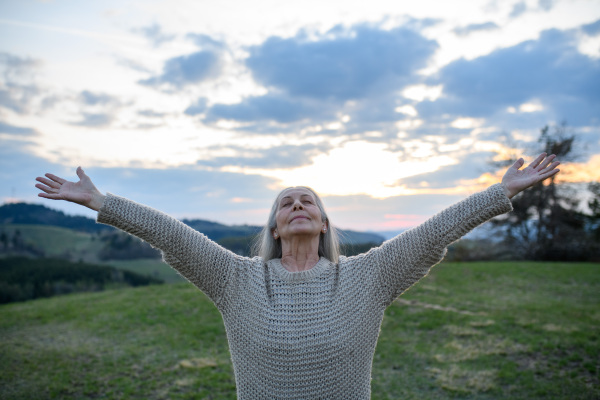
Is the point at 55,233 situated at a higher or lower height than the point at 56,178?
lower

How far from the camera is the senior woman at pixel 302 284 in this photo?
81.8 inches

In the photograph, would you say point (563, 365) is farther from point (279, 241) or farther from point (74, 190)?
point (74, 190)

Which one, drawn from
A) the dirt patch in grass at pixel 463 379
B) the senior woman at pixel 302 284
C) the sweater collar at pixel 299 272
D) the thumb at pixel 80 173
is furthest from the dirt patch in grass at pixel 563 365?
the thumb at pixel 80 173

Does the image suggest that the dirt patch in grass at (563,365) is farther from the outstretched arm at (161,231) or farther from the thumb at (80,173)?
the thumb at (80,173)

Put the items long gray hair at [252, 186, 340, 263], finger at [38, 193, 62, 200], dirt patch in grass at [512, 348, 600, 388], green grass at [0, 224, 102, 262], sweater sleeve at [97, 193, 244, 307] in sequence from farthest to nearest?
green grass at [0, 224, 102, 262]
dirt patch in grass at [512, 348, 600, 388]
long gray hair at [252, 186, 340, 263]
sweater sleeve at [97, 193, 244, 307]
finger at [38, 193, 62, 200]

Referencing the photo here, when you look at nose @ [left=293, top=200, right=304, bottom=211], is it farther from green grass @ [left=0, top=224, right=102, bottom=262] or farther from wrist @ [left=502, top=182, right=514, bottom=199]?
green grass @ [left=0, top=224, right=102, bottom=262]

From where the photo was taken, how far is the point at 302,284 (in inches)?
87.9

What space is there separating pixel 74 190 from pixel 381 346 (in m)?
5.37

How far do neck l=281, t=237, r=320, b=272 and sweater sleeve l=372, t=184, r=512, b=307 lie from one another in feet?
1.17

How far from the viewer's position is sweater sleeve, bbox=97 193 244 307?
2.08m

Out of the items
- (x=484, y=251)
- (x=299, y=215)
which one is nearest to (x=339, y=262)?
(x=299, y=215)

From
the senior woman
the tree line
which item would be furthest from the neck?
the tree line

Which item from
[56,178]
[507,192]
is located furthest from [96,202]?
[507,192]

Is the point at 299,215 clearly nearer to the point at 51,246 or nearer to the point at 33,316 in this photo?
the point at 33,316
